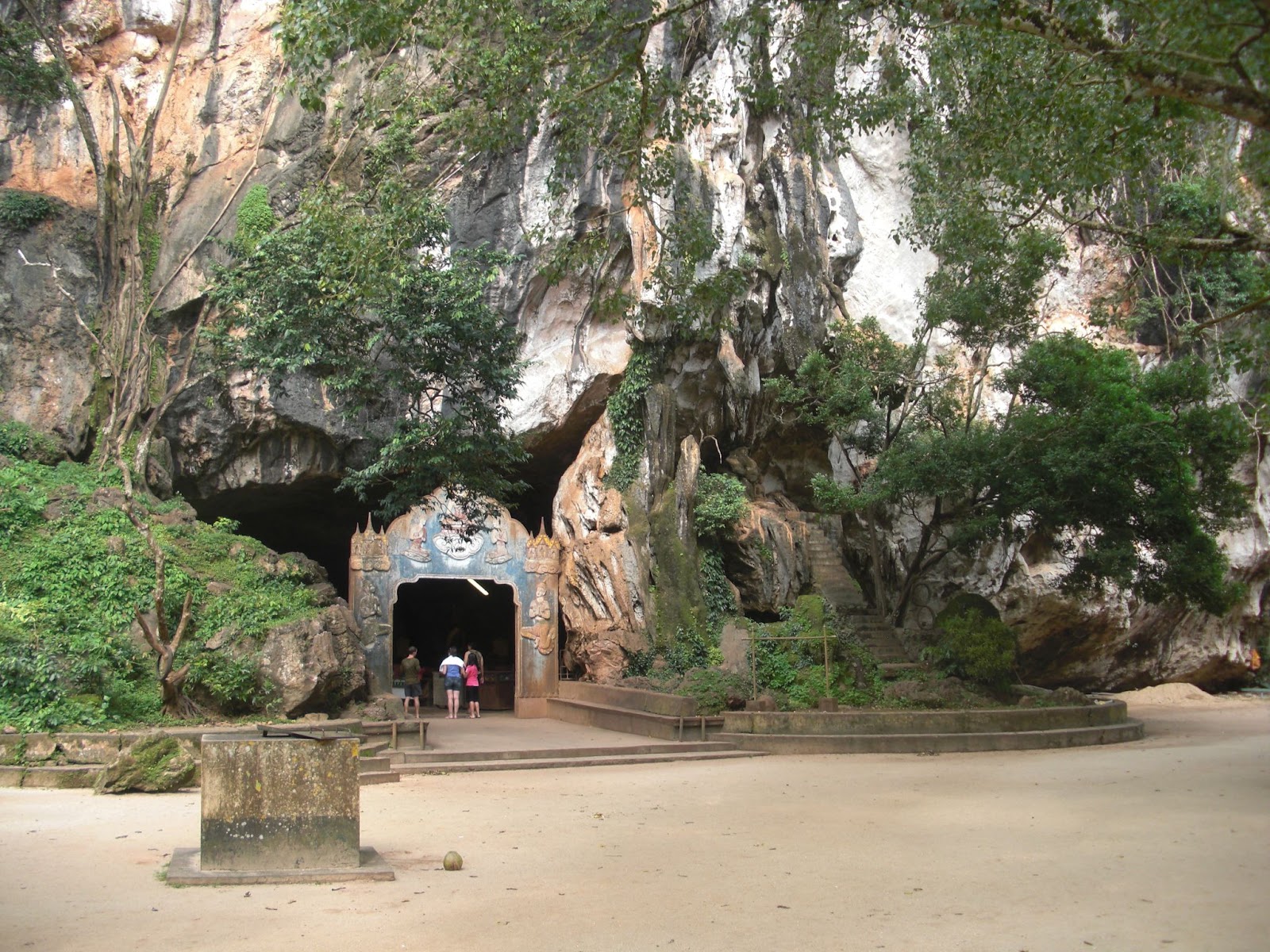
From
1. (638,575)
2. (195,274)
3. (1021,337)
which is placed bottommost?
(638,575)

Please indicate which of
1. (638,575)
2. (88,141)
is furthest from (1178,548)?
(88,141)

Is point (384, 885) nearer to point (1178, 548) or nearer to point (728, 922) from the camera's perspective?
point (728, 922)

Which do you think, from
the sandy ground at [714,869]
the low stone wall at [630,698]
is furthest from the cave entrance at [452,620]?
the sandy ground at [714,869]

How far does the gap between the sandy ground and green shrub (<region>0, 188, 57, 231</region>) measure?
12282mm

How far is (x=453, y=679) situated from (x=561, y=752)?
14.4 ft

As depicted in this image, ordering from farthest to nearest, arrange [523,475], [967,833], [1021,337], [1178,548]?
[523,475] → [1021,337] → [1178,548] → [967,833]

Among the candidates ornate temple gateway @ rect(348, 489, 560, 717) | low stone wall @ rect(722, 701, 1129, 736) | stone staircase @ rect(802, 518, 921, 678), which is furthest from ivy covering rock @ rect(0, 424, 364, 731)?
stone staircase @ rect(802, 518, 921, 678)

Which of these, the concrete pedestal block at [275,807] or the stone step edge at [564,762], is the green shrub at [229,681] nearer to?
the stone step edge at [564,762]

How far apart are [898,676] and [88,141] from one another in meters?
16.4

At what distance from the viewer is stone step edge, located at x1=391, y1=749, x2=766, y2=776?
11352 mm

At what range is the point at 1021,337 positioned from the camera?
17.5 meters

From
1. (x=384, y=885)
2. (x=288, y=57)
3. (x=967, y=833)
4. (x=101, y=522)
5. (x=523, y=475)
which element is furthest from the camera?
(x=523, y=475)

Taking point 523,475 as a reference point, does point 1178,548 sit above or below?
below

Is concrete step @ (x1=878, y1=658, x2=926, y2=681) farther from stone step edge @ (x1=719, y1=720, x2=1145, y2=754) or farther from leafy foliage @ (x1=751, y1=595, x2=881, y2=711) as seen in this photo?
stone step edge @ (x1=719, y1=720, x2=1145, y2=754)
